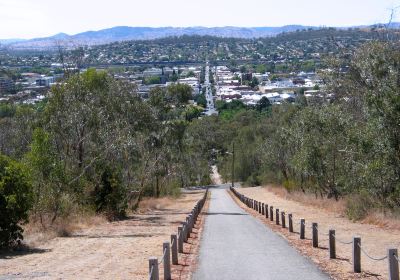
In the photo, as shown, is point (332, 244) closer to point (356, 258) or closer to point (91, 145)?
point (356, 258)

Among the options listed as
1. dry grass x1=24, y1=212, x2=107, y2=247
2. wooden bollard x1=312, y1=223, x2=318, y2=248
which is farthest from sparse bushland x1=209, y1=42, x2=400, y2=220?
dry grass x1=24, y1=212, x2=107, y2=247

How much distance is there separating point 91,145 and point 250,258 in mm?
19901

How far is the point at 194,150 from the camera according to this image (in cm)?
10981

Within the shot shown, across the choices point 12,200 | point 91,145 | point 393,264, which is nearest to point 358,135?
point 91,145

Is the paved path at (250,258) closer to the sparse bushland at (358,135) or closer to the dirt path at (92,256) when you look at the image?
the dirt path at (92,256)

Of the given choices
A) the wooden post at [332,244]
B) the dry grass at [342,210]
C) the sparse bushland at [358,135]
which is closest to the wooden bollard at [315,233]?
the wooden post at [332,244]

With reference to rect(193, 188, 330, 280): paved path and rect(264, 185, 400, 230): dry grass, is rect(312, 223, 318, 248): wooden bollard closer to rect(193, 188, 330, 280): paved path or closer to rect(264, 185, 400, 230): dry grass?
rect(193, 188, 330, 280): paved path

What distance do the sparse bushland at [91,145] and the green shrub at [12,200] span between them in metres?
0.07

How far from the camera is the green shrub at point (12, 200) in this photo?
64.5ft

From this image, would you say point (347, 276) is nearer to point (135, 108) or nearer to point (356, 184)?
point (356, 184)

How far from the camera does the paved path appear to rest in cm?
1438

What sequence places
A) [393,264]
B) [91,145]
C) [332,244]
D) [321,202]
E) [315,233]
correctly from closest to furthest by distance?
[393,264] → [332,244] → [315,233] → [91,145] → [321,202]

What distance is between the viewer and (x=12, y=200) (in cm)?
1956

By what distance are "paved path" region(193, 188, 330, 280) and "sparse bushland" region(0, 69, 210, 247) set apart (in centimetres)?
644
